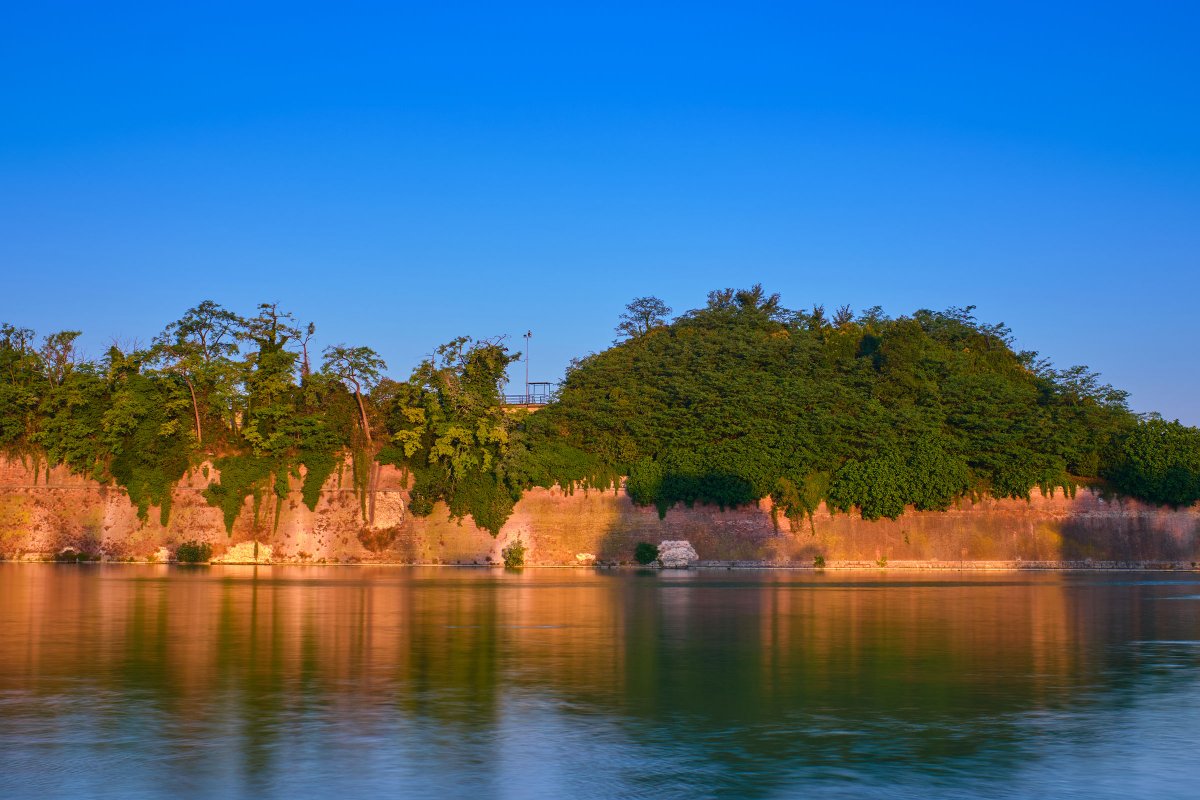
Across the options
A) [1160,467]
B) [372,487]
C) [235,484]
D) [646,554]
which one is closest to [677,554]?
[646,554]

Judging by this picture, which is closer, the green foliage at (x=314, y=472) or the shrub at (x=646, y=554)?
the shrub at (x=646, y=554)

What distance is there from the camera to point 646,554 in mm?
41438

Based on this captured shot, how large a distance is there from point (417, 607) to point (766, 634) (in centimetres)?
720

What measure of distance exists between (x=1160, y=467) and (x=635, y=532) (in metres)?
19.2

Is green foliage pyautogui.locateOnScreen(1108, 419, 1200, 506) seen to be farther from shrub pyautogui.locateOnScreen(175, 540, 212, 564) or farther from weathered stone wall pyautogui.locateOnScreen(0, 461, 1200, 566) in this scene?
shrub pyautogui.locateOnScreen(175, 540, 212, 564)

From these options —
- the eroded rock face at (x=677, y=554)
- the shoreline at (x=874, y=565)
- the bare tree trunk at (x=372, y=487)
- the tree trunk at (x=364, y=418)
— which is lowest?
the shoreline at (x=874, y=565)

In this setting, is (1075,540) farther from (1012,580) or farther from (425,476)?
(425,476)

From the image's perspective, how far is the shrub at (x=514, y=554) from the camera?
41.7 meters

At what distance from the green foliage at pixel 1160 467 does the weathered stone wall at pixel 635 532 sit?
2.15 ft

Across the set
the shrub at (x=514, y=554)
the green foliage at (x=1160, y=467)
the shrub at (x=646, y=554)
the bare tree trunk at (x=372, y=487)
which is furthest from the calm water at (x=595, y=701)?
the green foliage at (x=1160, y=467)

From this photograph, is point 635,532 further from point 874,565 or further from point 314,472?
point 314,472

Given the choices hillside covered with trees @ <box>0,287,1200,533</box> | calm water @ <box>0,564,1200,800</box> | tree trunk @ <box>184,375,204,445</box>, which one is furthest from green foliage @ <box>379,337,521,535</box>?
calm water @ <box>0,564,1200,800</box>

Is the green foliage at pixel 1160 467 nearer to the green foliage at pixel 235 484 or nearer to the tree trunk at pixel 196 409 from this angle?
the green foliage at pixel 235 484

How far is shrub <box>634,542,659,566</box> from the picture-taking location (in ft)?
136
